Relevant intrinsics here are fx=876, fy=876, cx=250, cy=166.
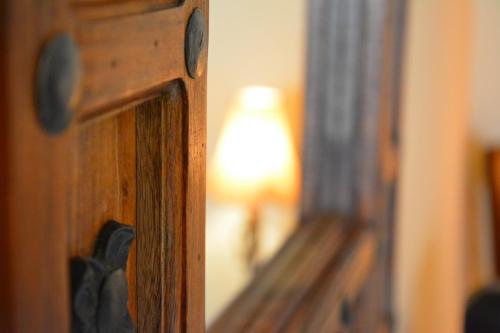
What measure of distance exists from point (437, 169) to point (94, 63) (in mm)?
1635

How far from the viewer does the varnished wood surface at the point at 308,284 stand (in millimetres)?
1035

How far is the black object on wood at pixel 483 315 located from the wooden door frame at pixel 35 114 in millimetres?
467

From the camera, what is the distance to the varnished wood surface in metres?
1.04

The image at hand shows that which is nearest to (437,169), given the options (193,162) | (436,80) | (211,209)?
(436,80)

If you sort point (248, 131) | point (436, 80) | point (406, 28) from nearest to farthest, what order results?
point (406, 28)
point (436, 80)
point (248, 131)

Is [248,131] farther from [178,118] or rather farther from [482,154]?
[178,118]

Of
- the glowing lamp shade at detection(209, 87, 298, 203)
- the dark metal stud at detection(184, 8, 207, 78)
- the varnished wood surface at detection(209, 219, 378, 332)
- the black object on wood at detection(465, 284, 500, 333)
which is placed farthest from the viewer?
the glowing lamp shade at detection(209, 87, 298, 203)

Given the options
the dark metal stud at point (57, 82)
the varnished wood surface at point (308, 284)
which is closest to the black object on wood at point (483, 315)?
the varnished wood surface at point (308, 284)

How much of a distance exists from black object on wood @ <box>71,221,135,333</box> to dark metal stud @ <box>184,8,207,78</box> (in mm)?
107

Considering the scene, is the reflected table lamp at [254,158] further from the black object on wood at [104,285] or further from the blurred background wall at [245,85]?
the black object on wood at [104,285]

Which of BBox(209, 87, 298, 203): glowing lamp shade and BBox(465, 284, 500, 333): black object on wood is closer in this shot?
BBox(465, 284, 500, 333): black object on wood

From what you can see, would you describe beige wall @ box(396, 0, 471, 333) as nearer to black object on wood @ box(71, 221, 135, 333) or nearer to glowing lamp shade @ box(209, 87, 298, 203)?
glowing lamp shade @ box(209, 87, 298, 203)

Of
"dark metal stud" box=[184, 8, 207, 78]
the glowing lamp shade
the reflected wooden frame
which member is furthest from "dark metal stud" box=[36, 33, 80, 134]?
the glowing lamp shade

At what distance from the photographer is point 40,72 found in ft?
1.14
